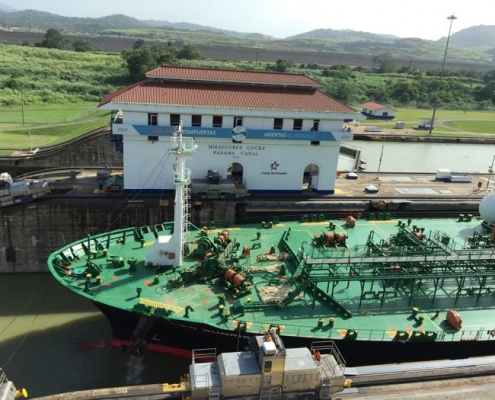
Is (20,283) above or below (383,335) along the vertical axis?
below

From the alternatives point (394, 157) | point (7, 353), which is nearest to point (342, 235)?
point (7, 353)

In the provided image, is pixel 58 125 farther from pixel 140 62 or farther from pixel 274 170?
pixel 274 170

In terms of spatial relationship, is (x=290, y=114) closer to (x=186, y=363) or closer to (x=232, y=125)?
(x=232, y=125)

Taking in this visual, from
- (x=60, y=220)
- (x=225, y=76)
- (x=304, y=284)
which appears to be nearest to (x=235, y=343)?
(x=304, y=284)

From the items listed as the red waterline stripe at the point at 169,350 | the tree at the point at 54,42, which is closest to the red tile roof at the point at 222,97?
the red waterline stripe at the point at 169,350

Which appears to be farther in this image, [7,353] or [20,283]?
[20,283]

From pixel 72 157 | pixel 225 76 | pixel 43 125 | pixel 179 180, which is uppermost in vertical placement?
pixel 225 76
